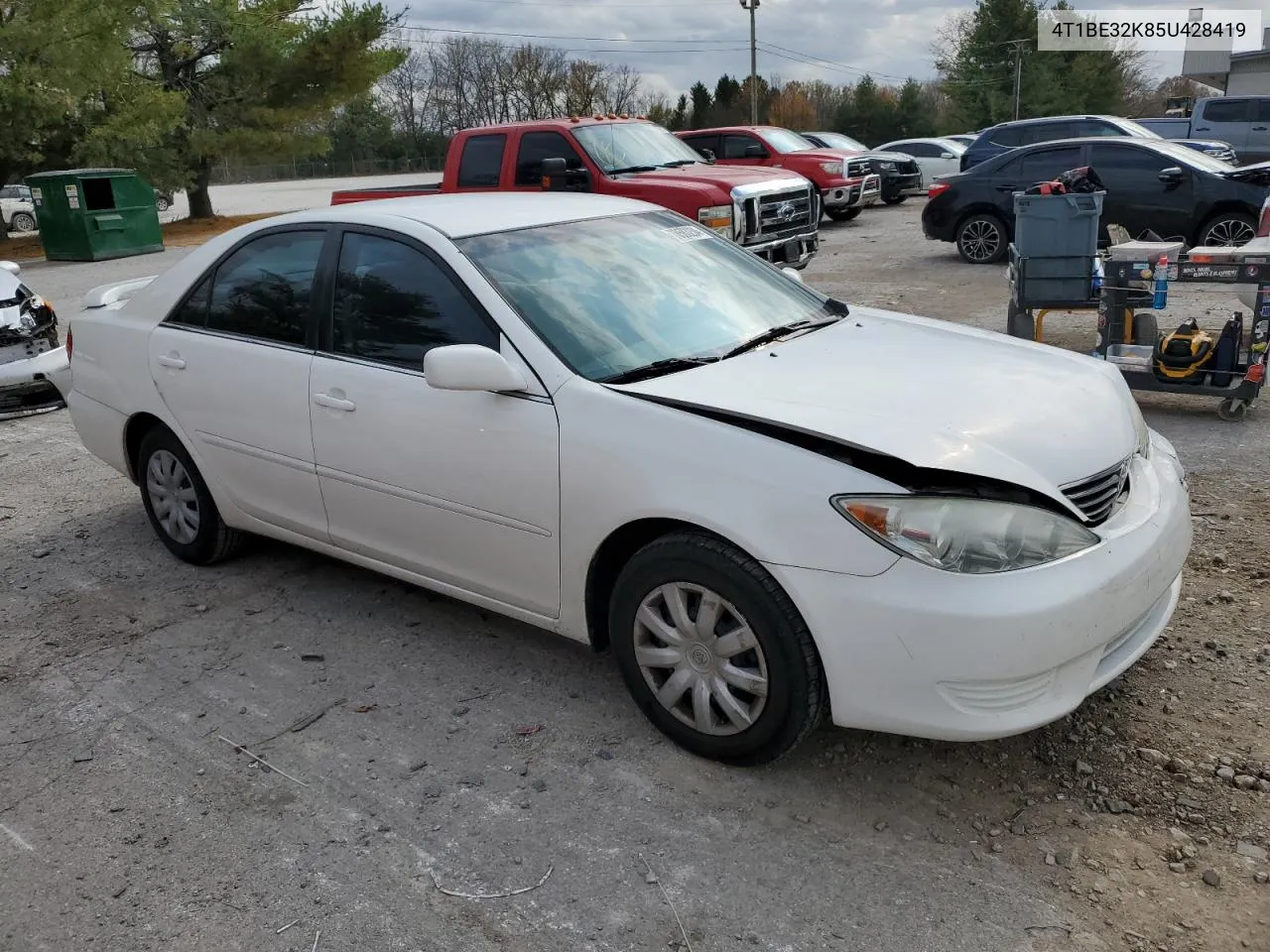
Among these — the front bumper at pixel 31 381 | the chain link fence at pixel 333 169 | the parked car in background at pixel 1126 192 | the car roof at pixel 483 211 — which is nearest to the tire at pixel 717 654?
the car roof at pixel 483 211

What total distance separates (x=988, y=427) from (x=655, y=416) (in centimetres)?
95

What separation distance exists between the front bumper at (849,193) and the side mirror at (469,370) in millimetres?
16985

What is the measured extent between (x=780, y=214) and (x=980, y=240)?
3.59 m

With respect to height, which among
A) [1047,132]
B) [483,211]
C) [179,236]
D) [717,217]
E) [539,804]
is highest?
[483,211]

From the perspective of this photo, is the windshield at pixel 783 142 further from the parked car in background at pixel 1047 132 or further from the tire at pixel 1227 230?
the tire at pixel 1227 230

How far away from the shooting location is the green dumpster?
2150cm

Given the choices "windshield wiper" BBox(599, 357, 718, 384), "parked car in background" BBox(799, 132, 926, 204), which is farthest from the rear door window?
"parked car in background" BBox(799, 132, 926, 204)

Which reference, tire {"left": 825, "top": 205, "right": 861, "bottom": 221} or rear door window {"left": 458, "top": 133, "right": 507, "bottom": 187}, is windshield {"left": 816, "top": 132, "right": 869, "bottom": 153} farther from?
rear door window {"left": 458, "top": 133, "right": 507, "bottom": 187}

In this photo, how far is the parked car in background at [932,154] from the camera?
26156mm

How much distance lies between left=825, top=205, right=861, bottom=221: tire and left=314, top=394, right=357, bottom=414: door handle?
1741 centimetres

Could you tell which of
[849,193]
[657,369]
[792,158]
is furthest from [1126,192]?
[657,369]

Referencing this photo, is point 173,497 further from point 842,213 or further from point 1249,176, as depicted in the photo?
point 842,213

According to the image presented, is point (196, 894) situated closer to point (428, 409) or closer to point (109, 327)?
point (428, 409)

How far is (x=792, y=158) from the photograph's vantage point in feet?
63.4
